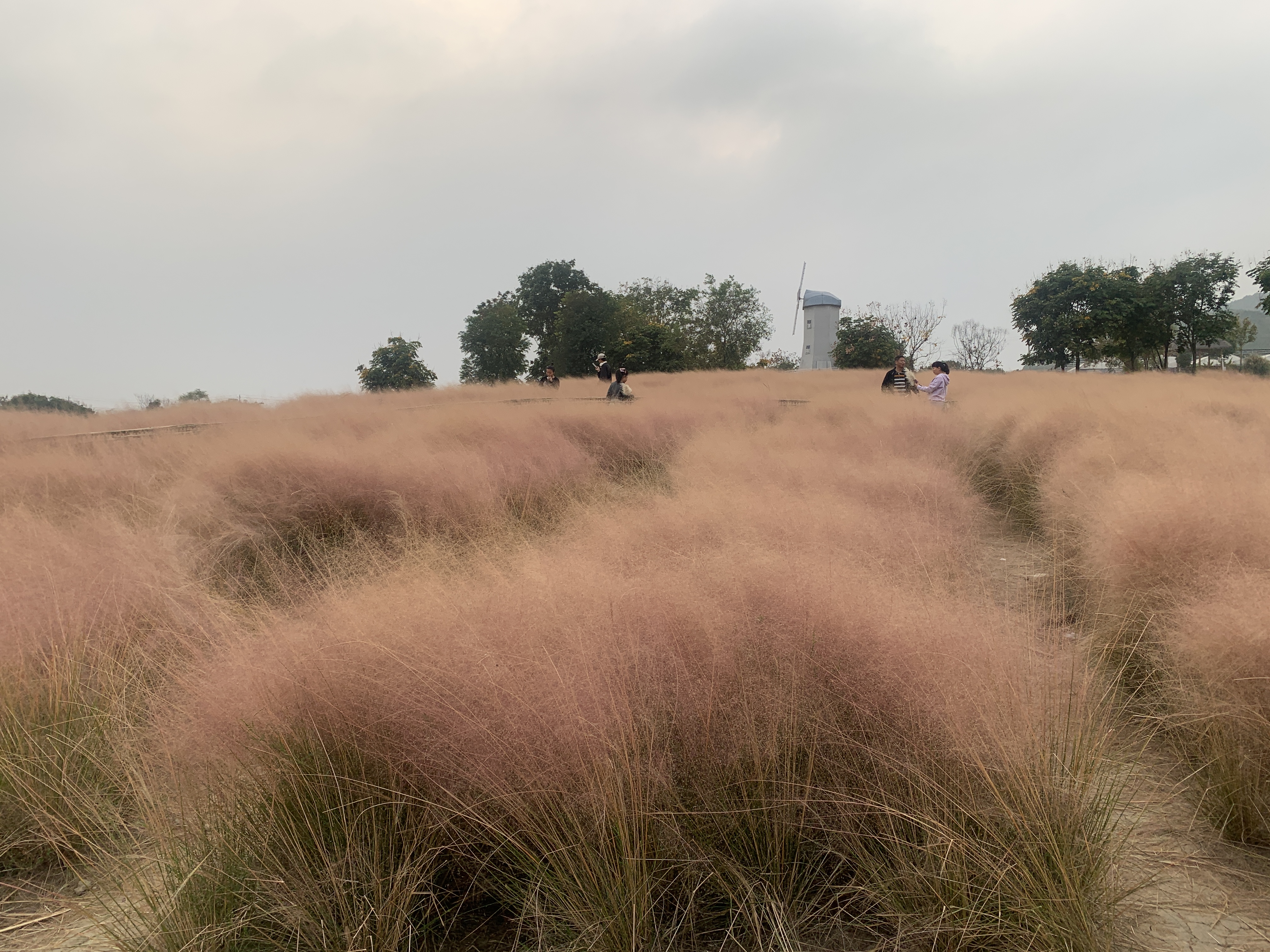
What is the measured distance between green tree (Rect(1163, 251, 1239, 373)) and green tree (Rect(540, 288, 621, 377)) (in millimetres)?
27525

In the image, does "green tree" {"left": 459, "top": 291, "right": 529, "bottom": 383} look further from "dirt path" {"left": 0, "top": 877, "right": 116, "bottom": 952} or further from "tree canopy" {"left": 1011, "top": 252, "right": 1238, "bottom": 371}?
"dirt path" {"left": 0, "top": 877, "right": 116, "bottom": 952}

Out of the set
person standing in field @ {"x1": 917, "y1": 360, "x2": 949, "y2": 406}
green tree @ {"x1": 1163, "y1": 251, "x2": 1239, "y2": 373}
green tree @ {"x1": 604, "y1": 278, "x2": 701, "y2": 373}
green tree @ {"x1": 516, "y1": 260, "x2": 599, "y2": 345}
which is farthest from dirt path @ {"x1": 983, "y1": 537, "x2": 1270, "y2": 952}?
green tree @ {"x1": 516, "y1": 260, "x2": 599, "y2": 345}

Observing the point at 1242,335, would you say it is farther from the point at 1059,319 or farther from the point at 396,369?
the point at 396,369

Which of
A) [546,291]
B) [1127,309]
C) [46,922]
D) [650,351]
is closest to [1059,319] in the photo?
[1127,309]

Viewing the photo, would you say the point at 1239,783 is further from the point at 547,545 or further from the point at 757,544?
the point at 547,545

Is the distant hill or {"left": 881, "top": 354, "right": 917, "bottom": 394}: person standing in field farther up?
Result: the distant hill

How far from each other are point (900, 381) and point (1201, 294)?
28813mm

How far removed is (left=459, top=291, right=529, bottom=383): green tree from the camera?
4431 cm

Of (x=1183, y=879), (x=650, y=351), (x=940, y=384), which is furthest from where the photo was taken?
(x=650, y=351)

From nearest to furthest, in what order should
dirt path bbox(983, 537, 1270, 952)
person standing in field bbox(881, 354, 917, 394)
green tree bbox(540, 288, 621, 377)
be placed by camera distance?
dirt path bbox(983, 537, 1270, 952) < person standing in field bbox(881, 354, 917, 394) < green tree bbox(540, 288, 621, 377)

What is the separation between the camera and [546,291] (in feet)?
160

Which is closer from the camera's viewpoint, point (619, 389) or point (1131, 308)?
point (619, 389)

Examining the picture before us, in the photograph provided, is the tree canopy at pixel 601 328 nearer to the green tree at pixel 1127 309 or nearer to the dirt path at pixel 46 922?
the green tree at pixel 1127 309

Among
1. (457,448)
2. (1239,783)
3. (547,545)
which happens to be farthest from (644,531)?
(457,448)
